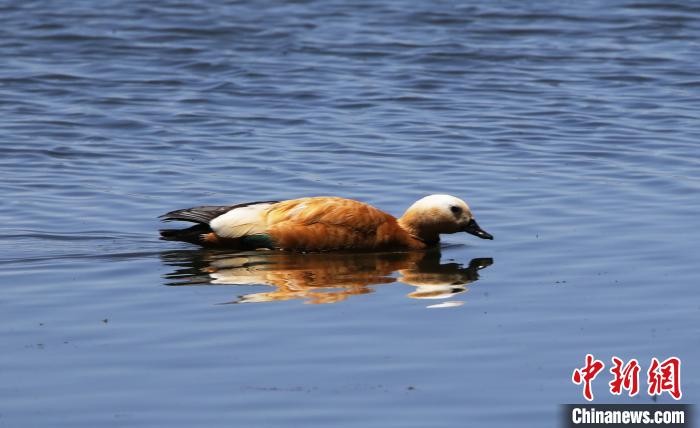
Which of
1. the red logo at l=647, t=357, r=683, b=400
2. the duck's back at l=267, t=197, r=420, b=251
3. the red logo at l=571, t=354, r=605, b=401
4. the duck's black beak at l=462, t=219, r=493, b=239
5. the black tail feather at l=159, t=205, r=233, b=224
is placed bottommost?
the red logo at l=647, t=357, r=683, b=400

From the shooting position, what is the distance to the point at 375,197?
1317 cm

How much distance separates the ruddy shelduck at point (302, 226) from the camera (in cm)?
1123

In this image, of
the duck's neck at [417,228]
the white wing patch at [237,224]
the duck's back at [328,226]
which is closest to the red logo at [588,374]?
the duck's back at [328,226]

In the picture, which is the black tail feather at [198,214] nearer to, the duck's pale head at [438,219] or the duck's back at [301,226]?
the duck's back at [301,226]

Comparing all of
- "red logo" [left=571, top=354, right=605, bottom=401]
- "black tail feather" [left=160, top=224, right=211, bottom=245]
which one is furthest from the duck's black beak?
"red logo" [left=571, top=354, right=605, bottom=401]

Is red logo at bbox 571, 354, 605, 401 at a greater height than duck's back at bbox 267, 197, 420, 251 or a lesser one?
lesser

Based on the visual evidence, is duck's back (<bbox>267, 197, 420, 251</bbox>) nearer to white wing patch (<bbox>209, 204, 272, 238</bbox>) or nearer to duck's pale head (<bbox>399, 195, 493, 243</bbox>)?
white wing patch (<bbox>209, 204, 272, 238</bbox>)

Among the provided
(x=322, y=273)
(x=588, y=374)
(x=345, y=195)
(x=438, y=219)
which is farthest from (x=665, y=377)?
(x=345, y=195)

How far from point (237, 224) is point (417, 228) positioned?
150cm

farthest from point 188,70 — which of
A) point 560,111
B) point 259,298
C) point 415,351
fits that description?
point 415,351

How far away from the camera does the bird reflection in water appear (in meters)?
9.78

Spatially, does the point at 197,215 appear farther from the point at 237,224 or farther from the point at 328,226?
the point at 328,226

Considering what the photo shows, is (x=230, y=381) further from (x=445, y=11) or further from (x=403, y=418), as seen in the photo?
(x=445, y=11)

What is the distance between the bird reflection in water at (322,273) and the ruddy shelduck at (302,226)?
0.09 m
